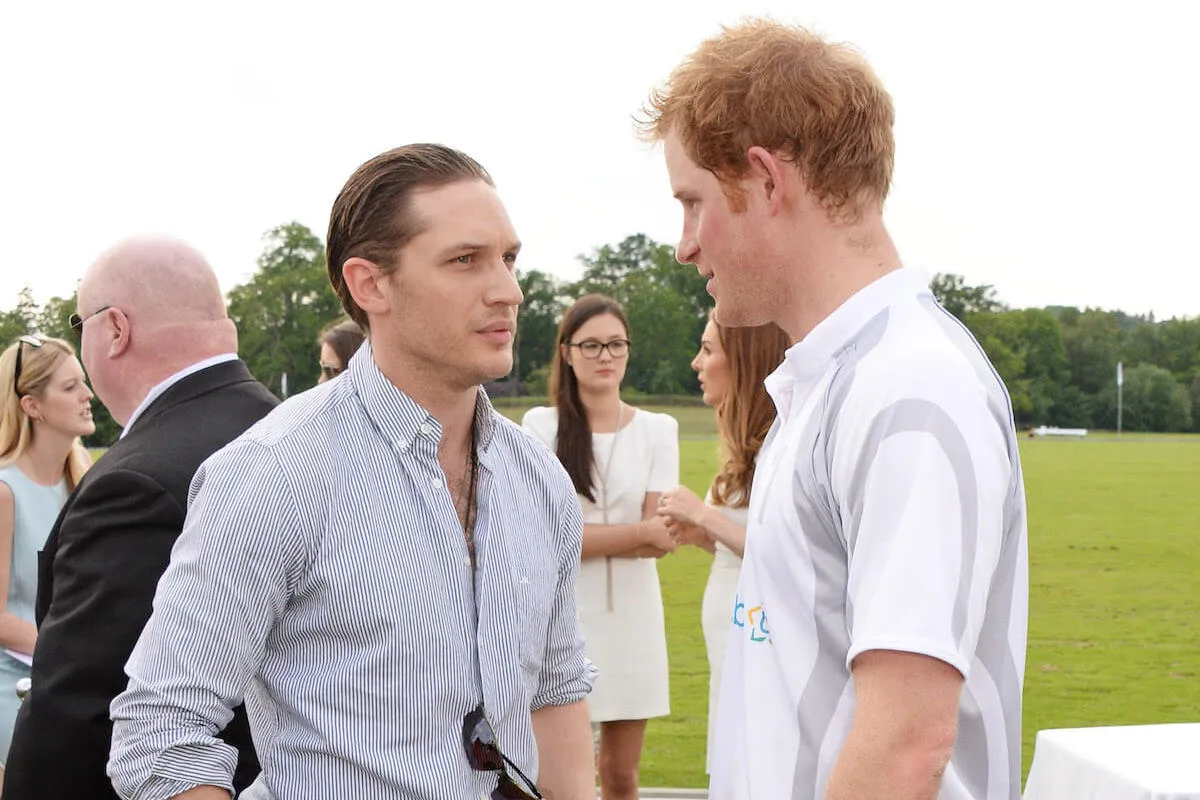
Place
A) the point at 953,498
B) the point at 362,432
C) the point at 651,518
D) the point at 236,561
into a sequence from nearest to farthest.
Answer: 1. the point at 953,498
2. the point at 236,561
3. the point at 362,432
4. the point at 651,518

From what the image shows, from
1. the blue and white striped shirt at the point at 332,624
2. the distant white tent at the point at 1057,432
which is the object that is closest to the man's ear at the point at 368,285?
the blue and white striped shirt at the point at 332,624

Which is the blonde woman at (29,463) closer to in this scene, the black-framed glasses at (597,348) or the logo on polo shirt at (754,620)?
the black-framed glasses at (597,348)

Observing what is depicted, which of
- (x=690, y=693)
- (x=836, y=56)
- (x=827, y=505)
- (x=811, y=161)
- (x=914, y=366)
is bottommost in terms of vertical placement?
(x=690, y=693)

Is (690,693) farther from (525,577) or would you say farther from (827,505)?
(827,505)

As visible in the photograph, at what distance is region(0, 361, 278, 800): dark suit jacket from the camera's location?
8.38ft

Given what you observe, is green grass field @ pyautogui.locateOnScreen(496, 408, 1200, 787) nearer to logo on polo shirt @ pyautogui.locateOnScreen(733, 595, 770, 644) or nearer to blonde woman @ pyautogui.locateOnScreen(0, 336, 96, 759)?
blonde woman @ pyautogui.locateOnScreen(0, 336, 96, 759)

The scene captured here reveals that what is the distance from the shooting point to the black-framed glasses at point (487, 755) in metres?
2.10

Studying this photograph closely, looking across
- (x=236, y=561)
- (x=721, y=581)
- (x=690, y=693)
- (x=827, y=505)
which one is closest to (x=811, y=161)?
(x=827, y=505)

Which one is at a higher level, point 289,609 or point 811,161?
point 811,161

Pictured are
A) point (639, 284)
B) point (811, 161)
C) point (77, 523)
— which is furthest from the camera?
point (639, 284)

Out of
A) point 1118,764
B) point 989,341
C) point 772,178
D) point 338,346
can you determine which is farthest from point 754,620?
point 989,341

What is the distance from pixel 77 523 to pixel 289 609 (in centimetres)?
79

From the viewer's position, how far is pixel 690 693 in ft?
37.6

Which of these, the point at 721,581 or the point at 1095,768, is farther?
the point at 721,581
